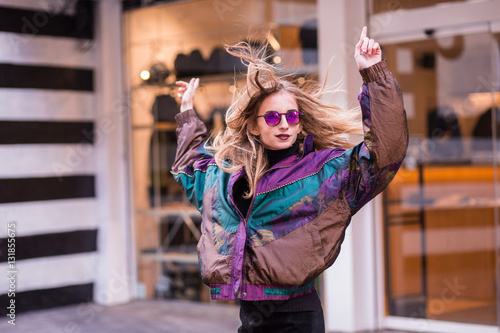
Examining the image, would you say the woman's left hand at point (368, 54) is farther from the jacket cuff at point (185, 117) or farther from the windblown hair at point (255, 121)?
the jacket cuff at point (185, 117)

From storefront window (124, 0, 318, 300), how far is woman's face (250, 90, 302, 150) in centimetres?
375

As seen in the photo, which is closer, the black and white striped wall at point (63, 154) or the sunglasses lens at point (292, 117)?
the sunglasses lens at point (292, 117)

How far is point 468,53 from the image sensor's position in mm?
5355

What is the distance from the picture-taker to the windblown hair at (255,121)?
2.63m

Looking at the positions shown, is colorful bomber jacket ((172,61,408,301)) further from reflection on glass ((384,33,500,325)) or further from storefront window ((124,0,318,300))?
storefront window ((124,0,318,300))

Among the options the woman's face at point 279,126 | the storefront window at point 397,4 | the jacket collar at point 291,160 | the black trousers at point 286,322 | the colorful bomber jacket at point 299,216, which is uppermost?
the storefront window at point 397,4

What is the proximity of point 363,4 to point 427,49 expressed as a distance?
63cm

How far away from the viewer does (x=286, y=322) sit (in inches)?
101

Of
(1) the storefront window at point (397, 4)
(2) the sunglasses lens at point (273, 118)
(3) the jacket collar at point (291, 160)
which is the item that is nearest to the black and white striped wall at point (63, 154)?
(1) the storefront window at point (397, 4)

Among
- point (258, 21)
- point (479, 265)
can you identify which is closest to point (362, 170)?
point (479, 265)

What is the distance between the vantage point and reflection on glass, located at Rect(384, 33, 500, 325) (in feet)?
17.9

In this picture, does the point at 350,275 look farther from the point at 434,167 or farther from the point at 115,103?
the point at 115,103

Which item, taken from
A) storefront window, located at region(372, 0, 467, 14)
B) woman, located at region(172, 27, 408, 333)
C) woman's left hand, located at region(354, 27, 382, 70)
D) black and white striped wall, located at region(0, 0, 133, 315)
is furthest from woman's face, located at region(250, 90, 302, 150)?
black and white striped wall, located at region(0, 0, 133, 315)

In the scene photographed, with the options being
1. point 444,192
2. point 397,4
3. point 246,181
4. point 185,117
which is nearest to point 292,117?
point 246,181
